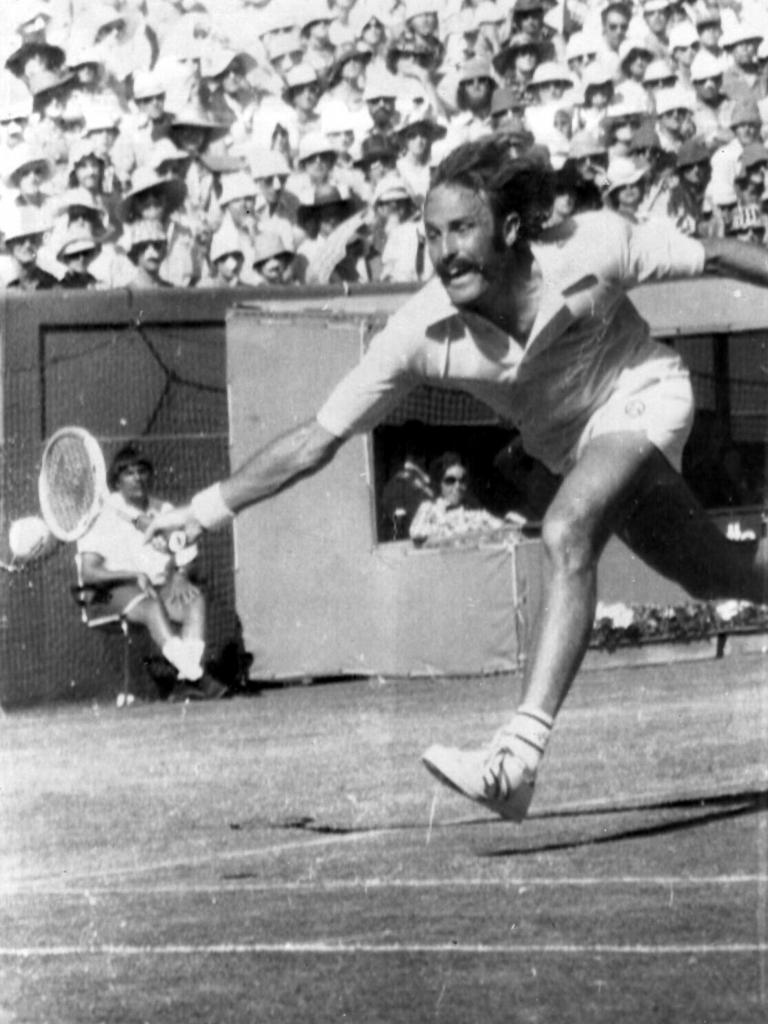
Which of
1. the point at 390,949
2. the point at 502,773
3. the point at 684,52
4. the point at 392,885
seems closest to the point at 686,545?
the point at 502,773

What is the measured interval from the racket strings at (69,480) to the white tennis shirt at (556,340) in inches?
51.7

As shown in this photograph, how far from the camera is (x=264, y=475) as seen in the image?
6.05 metres

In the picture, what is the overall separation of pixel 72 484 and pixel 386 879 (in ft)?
7.96

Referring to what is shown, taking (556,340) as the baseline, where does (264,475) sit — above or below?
below

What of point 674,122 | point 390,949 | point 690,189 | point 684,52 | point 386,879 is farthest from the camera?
point 684,52

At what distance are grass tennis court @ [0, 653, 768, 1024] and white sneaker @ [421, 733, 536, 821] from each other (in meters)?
0.20

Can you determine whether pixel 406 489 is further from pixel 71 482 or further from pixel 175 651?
pixel 71 482

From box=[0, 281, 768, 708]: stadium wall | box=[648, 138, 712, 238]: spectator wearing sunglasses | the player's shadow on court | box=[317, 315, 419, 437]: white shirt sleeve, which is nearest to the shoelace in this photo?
the player's shadow on court

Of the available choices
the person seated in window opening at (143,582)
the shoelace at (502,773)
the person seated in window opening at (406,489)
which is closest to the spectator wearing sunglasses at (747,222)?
the person seated in window opening at (406,489)

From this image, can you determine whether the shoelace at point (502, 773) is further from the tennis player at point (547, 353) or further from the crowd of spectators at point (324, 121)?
the crowd of spectators at point (324, 121)

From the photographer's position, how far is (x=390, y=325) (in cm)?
623

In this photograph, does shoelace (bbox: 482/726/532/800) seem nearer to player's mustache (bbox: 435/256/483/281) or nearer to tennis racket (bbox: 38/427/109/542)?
player's mustache (bbox: 435/256/483/281)

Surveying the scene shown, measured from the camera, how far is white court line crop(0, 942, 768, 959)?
4.45m

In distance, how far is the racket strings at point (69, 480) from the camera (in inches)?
283
